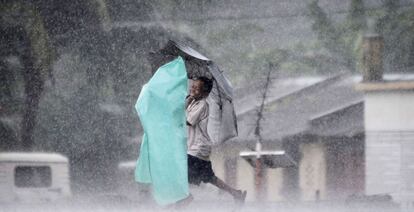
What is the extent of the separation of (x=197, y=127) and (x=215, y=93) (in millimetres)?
274

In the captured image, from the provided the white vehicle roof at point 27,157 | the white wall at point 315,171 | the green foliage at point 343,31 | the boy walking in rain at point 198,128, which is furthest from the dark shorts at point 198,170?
the white vehicle roof at point 27,157

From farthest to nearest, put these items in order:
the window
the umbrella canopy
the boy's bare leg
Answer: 1. the window
2. the boy's bare leg
3. the umbrella canopy

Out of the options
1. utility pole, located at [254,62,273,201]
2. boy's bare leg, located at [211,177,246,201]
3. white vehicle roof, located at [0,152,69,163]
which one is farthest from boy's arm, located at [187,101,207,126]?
white vehicle roof, located at [0,152,69,163]

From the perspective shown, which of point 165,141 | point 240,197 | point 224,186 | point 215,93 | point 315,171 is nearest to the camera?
point 165,141

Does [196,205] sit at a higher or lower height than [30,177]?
lower

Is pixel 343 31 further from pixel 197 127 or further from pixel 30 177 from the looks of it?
pixel 30 177

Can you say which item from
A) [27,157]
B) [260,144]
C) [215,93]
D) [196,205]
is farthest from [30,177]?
[215,93]

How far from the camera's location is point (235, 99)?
11.3m

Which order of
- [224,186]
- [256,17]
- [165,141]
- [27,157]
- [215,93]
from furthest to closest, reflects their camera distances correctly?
[27,157] < [256,17] < [224,186] < [215,93] < [165,141]

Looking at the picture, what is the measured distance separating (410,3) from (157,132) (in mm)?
2320

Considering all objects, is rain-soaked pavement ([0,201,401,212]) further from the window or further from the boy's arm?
the boy's arm

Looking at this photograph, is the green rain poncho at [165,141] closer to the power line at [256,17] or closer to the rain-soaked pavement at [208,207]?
the rain-soaked pavement at [208,207]

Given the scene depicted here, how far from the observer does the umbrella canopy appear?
1019 centimetres

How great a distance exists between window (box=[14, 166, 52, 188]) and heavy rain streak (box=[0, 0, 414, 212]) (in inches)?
0.4
